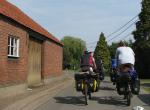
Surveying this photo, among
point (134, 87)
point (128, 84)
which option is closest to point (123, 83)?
point (128, 84)

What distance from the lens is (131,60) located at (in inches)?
601

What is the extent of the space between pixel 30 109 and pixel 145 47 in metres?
36.9

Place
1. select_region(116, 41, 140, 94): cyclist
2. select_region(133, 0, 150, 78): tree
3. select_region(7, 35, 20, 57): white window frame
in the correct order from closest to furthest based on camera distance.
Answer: select_region(116, 41, 140, 94): cyclist, select_region(7, 35, 20, 57): white window frame, select_region(133, 0, 150, 78): tree

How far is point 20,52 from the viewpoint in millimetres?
21609

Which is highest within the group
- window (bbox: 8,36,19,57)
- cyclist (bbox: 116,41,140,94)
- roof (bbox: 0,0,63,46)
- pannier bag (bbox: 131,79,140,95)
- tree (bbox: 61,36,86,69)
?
tree (bbox: 61,36,86,69)

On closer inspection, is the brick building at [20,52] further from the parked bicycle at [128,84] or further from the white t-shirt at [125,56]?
the parked bicycle at [128,84]

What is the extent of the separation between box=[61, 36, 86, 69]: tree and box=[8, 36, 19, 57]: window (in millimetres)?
65700

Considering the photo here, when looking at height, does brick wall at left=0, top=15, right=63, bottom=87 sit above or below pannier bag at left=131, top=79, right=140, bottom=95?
above

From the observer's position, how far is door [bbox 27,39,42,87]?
25256 mm

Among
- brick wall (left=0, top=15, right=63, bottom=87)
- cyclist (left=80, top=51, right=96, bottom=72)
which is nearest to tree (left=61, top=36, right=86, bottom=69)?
brick wall (left=0, top=15, right=63, bottom=87)

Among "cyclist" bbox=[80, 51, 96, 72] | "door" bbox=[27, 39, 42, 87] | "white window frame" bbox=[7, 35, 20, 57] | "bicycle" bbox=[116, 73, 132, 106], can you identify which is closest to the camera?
"bicycle" bbox=[116, 73, 132, 106]

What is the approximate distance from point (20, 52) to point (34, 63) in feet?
16.9

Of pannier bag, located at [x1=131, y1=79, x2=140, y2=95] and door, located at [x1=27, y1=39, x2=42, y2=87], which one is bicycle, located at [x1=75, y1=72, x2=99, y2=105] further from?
door, located at [x1=27, y1=39, x2=42, y2=87]

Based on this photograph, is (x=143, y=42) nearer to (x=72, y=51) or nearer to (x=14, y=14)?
(x=14, y=14)
